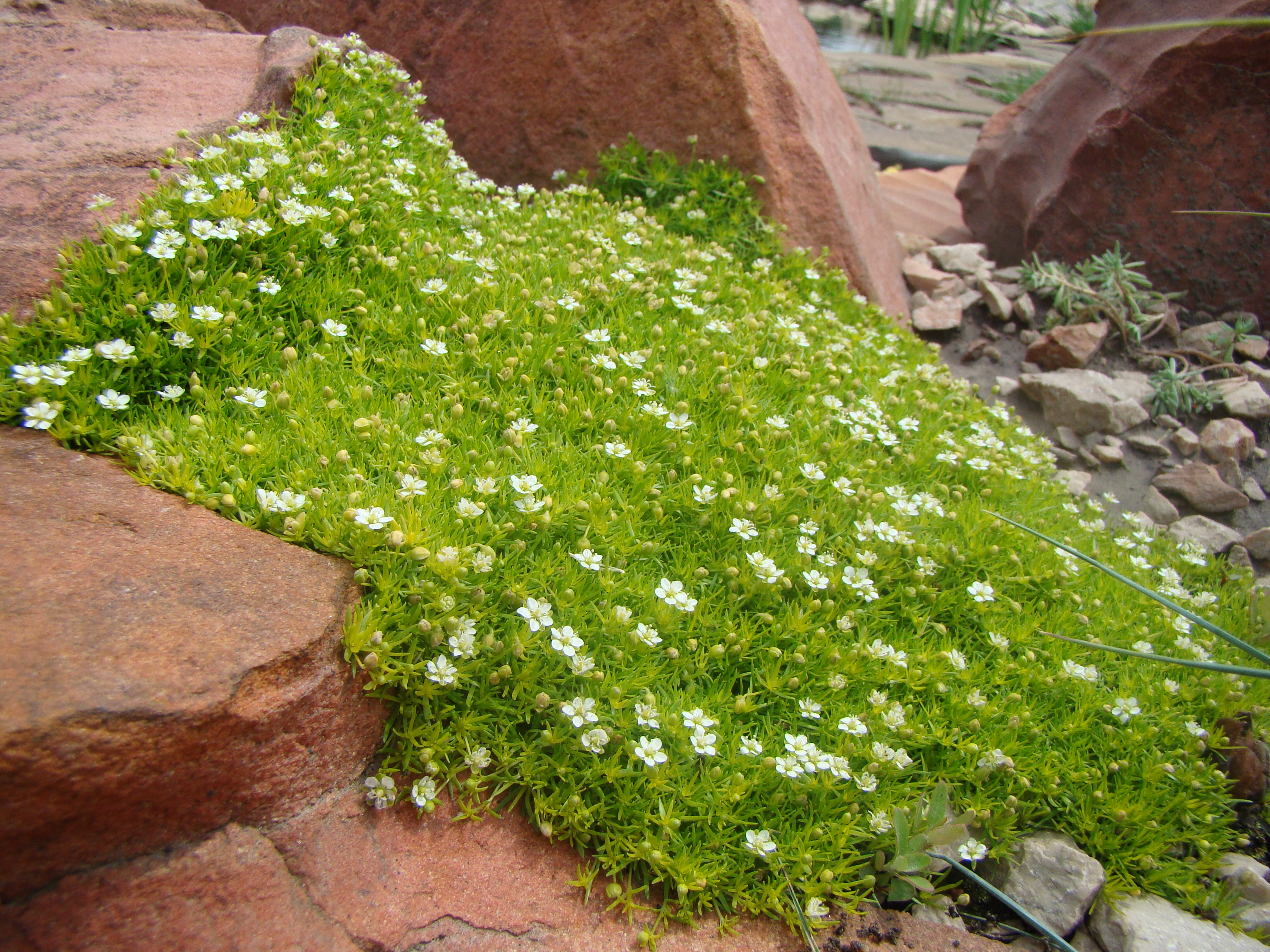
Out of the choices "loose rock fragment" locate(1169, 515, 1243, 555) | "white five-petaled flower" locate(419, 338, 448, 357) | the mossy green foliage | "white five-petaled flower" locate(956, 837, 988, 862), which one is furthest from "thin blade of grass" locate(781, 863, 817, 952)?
the mossy green foliage

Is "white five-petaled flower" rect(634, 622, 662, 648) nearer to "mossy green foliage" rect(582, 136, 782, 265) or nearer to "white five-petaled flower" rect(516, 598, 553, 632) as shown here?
"white five-petaled flower" rect(516, 598, 553, 632)

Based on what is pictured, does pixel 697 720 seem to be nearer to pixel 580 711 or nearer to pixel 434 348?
pixel 580 711

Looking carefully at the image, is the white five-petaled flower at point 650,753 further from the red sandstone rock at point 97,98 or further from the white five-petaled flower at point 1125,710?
the red sandstone rock at point 97,98

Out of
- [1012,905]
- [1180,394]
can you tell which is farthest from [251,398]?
[1180,394]

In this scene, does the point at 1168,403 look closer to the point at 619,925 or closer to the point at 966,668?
the point at 966,668

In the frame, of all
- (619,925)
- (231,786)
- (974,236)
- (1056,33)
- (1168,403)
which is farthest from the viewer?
(1056,33)

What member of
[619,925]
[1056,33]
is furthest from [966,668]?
[1056,33]
